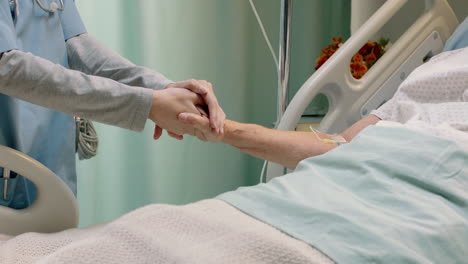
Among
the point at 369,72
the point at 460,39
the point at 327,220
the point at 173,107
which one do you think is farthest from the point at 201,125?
the point at 460,39

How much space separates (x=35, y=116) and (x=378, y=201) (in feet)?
3.11

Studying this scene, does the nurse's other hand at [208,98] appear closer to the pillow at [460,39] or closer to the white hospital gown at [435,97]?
the white hospital gown at [435,97]

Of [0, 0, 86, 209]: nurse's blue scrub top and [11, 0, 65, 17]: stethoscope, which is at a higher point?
[11, 0, 65, 17]: stethoscope

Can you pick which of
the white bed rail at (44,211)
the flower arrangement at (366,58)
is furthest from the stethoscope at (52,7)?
the flower arrangement at (366,58)

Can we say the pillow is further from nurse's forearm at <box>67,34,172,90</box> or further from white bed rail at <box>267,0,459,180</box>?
nurse's forearm at <box>67,34,172,90</box>

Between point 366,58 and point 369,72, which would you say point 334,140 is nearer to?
point 369,72

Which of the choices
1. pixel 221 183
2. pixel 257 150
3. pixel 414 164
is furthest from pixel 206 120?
pixel 221 183

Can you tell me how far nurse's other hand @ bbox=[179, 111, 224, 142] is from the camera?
59.3 inches

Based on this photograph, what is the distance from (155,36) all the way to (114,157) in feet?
2.03

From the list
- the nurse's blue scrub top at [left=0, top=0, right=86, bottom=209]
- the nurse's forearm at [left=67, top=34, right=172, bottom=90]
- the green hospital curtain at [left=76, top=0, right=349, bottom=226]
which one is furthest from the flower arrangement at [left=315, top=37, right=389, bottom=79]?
the nurse's blue scrub top at [left=0, top=0, right=86, bottom=209]

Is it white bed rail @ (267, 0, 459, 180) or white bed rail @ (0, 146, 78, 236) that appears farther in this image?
white bed rail @ (267, 0, 459, 180)

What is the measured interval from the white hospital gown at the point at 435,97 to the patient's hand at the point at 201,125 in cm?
50

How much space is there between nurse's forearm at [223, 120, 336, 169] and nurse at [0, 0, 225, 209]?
8 cm

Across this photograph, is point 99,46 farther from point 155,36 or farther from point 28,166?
point 155,36
